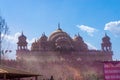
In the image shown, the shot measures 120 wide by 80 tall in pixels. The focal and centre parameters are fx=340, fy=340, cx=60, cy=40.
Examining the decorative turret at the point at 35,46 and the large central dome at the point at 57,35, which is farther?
the large central dome at the point at 57,35

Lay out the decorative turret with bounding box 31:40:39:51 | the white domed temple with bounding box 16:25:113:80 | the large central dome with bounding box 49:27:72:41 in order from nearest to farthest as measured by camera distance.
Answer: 1. the white domed temple with bounding box 16:25:113:80
2. the decorative turret with bounding box 31:40:39:51
3. the large central dome with bounding box 49:27:72:41

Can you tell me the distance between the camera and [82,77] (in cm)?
4622

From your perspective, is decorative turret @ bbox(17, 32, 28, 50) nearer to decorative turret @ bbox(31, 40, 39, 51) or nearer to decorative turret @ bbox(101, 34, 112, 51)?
decorative turret @ bbox(31, 40, 39, 51)

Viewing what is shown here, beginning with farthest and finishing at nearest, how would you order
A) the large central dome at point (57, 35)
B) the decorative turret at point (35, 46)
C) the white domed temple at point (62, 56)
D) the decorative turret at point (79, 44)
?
the large central dome at point (57, 35)
the decorative turret at point (79, 44)
the decorative turret at point (35, 46)
the white domed temple at point (62, 56)

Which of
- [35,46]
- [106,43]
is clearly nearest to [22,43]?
[35,46]

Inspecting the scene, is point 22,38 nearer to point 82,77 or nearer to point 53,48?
point 53,48

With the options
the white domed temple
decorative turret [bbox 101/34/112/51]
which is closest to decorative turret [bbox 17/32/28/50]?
the white domed temple

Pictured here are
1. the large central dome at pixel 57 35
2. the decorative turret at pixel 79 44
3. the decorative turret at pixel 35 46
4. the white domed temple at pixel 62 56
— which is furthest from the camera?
the large central dome at pixel 57 35

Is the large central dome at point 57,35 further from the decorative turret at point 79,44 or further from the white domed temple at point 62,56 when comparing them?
the decorative turret at point 79,44

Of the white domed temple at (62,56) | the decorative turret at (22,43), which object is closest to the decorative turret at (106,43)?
the white domed temple at (62,56)

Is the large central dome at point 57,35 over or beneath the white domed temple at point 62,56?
over

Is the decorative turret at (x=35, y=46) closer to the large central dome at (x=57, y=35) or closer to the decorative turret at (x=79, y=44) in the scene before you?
the large central dome at (x=57, y=35)

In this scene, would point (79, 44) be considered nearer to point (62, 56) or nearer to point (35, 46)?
point (62, 56)

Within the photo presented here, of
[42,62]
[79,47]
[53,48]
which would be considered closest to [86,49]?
[79,47]
